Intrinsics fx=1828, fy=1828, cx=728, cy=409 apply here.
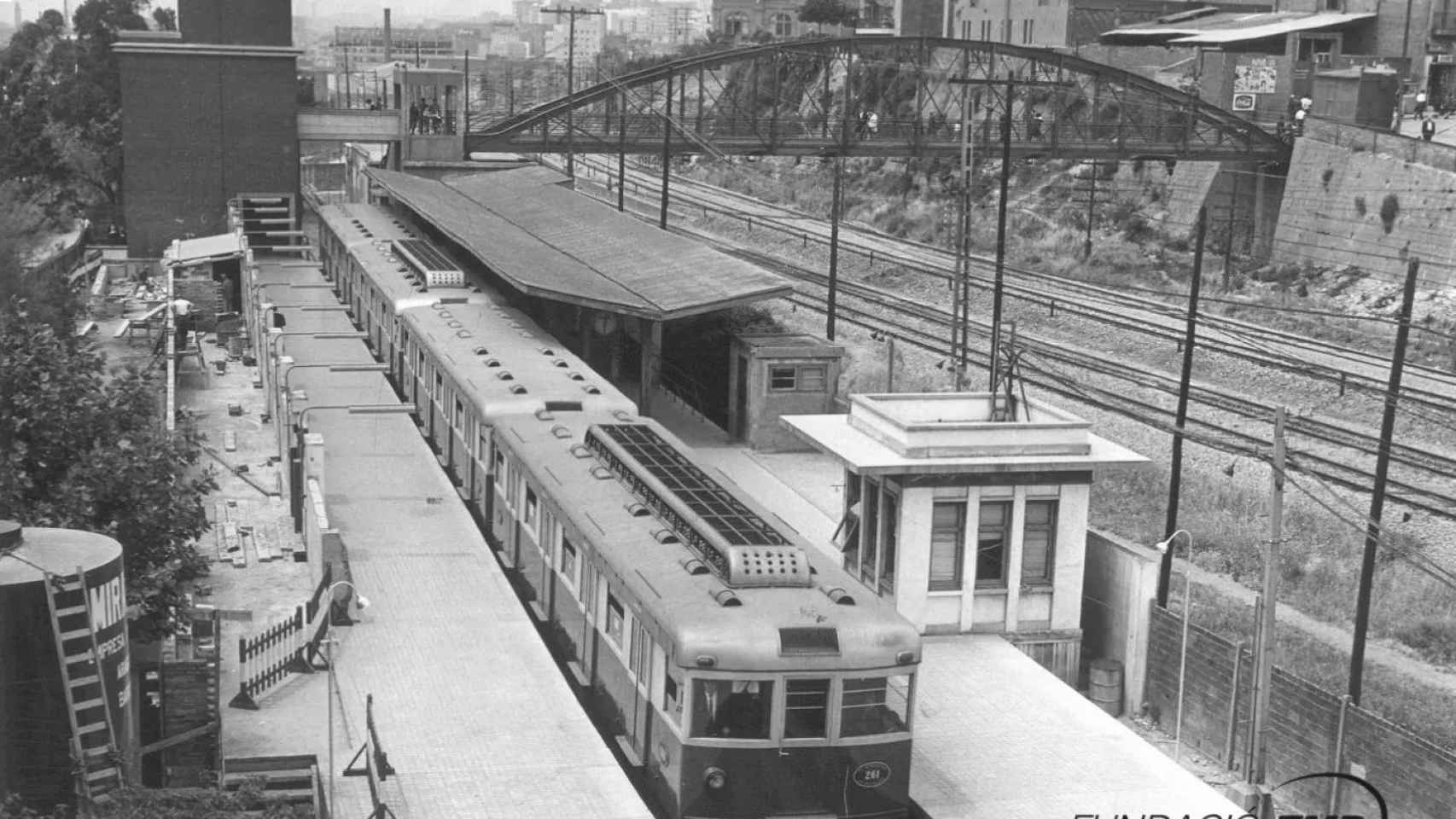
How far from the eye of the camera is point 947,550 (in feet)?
71.3

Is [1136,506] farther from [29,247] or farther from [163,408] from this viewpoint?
[29,247]

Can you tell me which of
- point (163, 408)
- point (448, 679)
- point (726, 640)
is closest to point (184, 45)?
point (163, 408)

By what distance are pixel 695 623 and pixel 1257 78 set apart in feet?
181

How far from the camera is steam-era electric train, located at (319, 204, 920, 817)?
15164 mm

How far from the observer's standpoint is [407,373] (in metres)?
32.0

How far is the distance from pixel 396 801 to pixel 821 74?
88.5m

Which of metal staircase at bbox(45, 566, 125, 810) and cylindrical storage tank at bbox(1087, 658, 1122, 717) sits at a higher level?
metal staircase at bbox(45, 566, 125, 810)

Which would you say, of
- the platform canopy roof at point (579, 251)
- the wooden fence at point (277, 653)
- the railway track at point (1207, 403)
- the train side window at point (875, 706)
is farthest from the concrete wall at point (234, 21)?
the train side window at point (875, 706)

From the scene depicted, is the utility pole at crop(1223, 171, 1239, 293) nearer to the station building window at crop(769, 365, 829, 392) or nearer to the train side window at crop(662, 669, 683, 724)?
the station building window at crop(769, 365, 829, 392)

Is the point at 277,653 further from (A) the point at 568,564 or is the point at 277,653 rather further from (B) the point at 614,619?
(B) the point at 614,619

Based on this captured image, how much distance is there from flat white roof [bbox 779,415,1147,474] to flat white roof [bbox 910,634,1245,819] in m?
2.21

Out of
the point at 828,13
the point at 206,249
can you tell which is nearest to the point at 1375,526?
the point at 206,249

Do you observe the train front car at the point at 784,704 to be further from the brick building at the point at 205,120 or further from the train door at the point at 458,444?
the brick building at the point at 205,120

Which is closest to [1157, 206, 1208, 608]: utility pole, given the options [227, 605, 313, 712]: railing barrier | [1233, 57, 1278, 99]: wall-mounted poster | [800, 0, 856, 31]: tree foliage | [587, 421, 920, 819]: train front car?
[587, 421, 920, 819]: train front car
